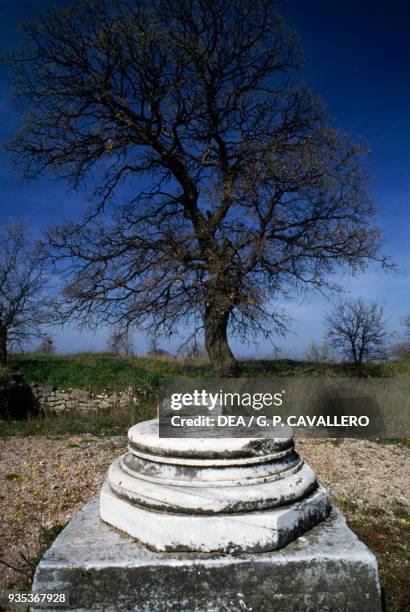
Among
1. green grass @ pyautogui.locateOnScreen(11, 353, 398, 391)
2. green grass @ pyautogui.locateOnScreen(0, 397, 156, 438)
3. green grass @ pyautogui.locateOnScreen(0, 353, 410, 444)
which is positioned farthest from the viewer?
green grass @ pyautogui.locateOnScreen(11, 353, 398, 391)

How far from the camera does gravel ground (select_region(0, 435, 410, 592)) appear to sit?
11.7 feet

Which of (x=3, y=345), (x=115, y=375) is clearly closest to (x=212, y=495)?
(x=115, y=375)

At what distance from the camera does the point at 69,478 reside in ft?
16.7

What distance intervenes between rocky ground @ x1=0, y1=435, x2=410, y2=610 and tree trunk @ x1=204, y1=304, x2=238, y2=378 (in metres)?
4.28

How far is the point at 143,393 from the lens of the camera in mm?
11086

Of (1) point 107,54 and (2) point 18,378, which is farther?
(2) point 18,378

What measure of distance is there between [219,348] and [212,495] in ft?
30.6

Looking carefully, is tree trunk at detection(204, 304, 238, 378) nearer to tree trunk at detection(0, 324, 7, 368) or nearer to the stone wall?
the stone wall

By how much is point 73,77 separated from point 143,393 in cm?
799

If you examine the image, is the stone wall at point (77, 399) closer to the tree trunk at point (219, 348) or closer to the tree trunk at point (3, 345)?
the tree trunk at point (219, 348)

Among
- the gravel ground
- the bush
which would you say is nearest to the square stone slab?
the gravel ground

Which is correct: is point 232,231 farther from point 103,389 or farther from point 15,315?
point 15,315

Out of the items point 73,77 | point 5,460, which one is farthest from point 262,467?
point 73,77

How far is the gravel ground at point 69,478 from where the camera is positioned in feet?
11.7
